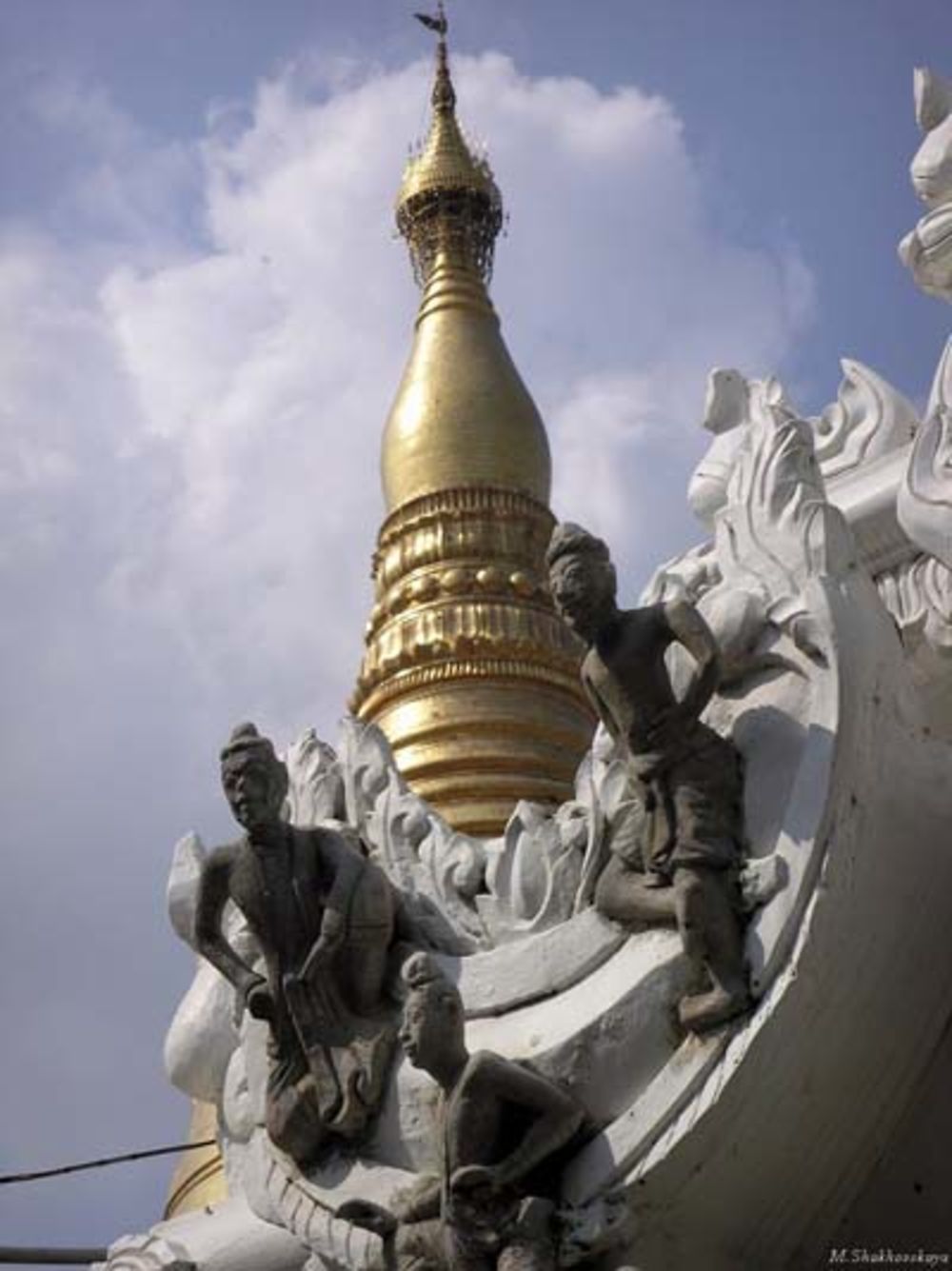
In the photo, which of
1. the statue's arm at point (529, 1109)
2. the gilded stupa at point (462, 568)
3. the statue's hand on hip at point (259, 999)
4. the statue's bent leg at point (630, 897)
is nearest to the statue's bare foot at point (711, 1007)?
the statue's bent leg at point (630, 897)

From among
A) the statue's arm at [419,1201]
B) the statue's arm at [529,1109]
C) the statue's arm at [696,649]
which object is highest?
the statue's arm at [696,649]

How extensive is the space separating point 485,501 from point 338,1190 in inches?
431

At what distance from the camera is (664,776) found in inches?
255

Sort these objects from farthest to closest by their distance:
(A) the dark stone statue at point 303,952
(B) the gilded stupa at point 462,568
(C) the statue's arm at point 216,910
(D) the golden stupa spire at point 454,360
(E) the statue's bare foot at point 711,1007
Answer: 1. (D) the golden stupa spire at point 454,360
2. (B) the gilded stupa at point 462,568
3. (C) the statue's arm at point 216,910
4. (A) the dark stone statue at point 303,952
5. (E) the statue's bare foot at point 711,1007

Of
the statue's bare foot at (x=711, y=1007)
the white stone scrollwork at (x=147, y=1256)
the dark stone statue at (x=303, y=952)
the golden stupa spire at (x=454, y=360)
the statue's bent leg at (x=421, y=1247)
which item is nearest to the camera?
the statue's bare foot at (x=711, y=1007)

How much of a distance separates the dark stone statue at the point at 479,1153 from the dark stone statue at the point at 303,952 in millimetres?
524

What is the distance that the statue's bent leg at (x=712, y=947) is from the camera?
622 cm

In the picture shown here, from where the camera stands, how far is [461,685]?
642 inches

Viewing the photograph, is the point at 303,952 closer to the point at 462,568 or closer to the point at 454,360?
the point at 462,568

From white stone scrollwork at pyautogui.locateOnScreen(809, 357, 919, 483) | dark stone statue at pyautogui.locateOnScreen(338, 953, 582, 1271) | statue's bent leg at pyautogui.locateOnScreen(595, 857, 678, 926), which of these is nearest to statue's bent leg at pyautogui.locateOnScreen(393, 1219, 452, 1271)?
dark stone statue at pyautogui.locateOnScreen(338, 953, 582, 1271)

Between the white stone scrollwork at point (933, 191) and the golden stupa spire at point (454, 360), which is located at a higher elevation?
the golden stupa spire at point (454, 360)

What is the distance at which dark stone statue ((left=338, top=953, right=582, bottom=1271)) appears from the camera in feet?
20.4

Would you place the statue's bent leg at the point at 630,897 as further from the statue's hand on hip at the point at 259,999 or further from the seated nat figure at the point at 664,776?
the statue's hand on hip at the point at 259,999

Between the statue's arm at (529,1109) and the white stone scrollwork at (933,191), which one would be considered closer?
the statue's arm at (529,1109)
